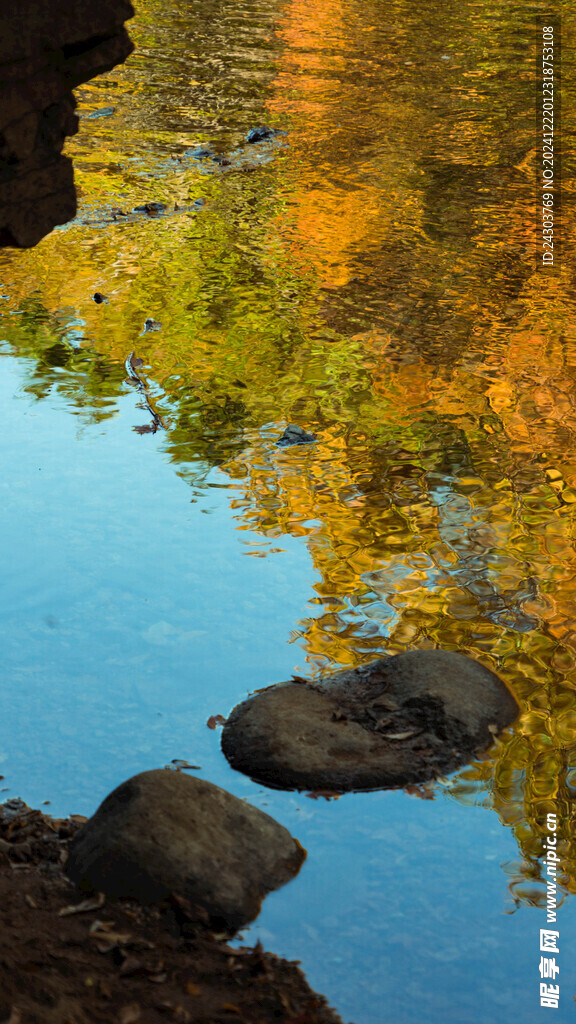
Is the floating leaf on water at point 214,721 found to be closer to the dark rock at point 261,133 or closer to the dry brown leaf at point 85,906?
the dry brown leaf at point 85,906

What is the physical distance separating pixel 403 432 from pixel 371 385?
0.60 metres

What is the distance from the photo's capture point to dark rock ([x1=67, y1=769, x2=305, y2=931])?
3.07 metres

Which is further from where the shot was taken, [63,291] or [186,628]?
[63,291]

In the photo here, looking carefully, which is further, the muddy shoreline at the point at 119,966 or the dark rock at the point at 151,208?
the dark rock at the point at 151,208

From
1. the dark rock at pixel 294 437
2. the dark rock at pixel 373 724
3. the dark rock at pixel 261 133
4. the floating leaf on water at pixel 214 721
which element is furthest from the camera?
the dark rock at pixel 261 133

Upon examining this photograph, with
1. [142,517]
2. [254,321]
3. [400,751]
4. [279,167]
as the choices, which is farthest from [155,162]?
[400,751]

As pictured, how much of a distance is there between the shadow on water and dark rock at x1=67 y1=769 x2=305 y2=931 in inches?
4.4

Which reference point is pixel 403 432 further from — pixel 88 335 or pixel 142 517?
pixel 88 335

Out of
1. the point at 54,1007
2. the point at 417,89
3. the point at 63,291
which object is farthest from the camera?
the point at 417,89

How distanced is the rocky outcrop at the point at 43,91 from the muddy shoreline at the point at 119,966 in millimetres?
2205

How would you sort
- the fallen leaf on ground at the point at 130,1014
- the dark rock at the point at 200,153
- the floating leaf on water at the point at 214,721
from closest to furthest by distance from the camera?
the fallen leaf on ground at the point at 130,1014 → the floating leaf on water at the point at 214,721 → the dark rock at the point at 200,153

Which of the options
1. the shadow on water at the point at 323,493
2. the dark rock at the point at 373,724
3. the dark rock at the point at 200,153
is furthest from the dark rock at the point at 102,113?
the dark rock at the point at 373,724

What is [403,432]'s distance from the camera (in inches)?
239

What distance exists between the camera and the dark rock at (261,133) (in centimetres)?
1117
